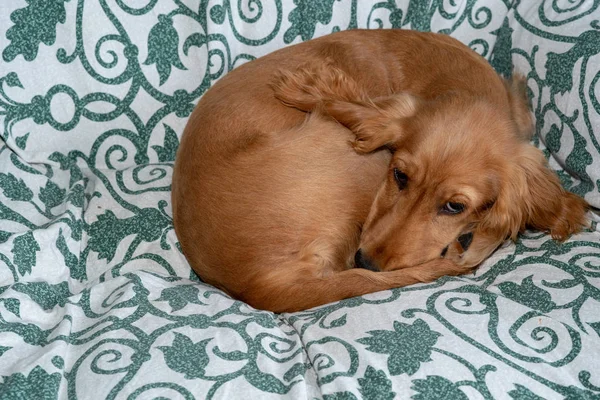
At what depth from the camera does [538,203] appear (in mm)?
2314

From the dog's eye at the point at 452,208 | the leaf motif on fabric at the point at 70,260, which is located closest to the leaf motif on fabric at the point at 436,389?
the dog's eye at the point at 452,208

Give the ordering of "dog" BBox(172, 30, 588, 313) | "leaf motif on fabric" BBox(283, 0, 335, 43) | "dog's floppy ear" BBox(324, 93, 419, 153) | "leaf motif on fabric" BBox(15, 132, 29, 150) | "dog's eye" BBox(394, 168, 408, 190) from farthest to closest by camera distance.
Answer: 1. "leaf motif on fabric" BBox(283, 0, 335, 43)
2. "leaf motif on fabric" BBox(15, 132, 29, 150)
3. "dog's floppy ear" BBox(324, 93, 419, 153)
4. "dog's eye" BBox(394, 168, 408, 190)
5. "dog" BBox(172, 30, 588, 313)

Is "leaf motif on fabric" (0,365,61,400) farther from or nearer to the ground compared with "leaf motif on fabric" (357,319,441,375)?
farther from the ground

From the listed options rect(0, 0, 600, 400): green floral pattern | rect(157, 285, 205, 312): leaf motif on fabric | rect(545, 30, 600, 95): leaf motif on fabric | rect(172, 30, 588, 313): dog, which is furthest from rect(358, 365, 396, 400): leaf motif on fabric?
rect(545, 30, 600, 95): leaf motif on fabric

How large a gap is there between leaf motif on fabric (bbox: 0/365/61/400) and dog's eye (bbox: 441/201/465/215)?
1.30 metres

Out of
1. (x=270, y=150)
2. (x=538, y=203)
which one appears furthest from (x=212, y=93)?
(x=538, y=203)

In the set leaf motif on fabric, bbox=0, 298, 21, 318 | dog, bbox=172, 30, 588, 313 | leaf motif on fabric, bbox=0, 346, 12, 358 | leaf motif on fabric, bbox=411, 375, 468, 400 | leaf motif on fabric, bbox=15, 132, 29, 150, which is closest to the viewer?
leaf motif on fabric, bbox=411, 375, 468, 400

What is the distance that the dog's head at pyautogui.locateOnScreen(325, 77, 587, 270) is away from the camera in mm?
2090

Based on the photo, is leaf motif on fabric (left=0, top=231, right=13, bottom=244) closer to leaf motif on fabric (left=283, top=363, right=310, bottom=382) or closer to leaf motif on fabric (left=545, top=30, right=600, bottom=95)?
leaf motif on fabric (left=283, top=363, right=310, bottom=382)

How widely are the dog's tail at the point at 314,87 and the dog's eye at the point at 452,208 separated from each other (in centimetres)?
56

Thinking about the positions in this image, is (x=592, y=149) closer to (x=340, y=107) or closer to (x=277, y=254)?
(x=340, y=107)

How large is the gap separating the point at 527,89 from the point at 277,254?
138cm

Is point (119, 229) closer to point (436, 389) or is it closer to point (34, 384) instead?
point (34, 384)

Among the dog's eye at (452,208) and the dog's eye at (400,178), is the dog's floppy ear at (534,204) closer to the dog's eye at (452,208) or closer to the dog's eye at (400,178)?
the dog's eye at (452,208)
